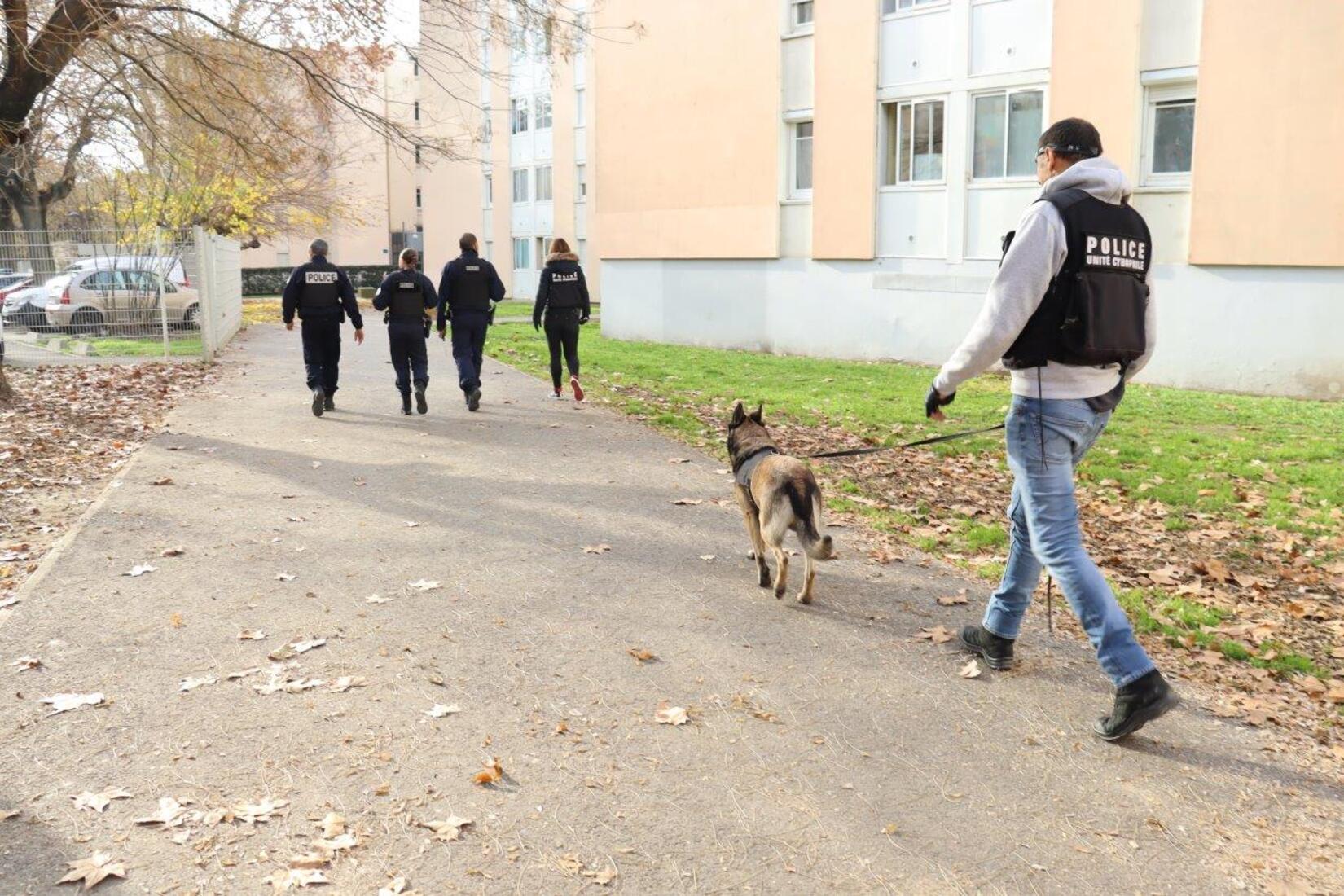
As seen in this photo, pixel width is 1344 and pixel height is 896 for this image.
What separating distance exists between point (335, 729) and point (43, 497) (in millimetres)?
5676

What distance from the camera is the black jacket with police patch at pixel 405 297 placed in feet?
41.0

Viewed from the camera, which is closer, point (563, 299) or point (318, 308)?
point (318, 308)

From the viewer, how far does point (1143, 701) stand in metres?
4.20

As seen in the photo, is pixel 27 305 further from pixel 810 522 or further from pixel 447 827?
pixel 447 827

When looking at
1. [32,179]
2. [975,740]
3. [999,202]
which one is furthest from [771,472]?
[32,179]

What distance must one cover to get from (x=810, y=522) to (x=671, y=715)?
4.88 ft

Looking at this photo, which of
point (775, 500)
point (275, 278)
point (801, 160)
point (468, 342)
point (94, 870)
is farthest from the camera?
point (275, 278)

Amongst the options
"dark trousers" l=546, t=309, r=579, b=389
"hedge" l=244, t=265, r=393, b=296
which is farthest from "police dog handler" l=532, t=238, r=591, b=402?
"hedge" l=244, t=265, r=393, b=296

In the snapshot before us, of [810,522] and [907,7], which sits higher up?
[907,7]

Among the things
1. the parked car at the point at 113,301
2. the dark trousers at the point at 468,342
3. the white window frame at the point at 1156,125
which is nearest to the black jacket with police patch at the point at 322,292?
the dark trousers at the point at 468,342

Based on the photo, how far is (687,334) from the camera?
25031 mm

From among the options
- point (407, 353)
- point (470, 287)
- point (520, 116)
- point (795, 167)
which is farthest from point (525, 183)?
Result: point (407, 353)

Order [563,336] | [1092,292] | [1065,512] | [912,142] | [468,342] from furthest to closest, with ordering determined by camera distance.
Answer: [912,142] < [563,336] < [468,342] < [1065,512] < [1092,292]

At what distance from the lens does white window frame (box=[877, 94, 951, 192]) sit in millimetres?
19312
